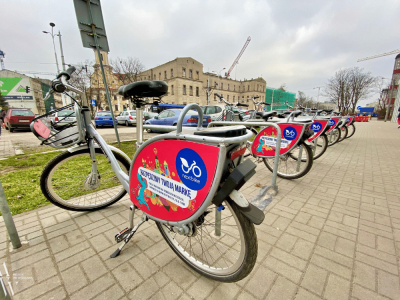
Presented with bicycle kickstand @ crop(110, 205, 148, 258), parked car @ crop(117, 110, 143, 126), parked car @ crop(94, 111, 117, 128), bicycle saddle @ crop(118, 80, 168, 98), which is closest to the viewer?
bicycle saddle @ crop(118, 80, 168, 98)

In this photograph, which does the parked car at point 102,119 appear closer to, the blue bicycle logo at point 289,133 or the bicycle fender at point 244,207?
the blue bicycle logo at point 289,133

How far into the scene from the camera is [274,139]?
10.6 ft

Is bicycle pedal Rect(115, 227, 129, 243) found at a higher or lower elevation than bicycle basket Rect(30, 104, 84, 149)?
lower

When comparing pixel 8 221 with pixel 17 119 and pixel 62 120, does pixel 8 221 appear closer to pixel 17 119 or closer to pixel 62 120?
pixel 62 120

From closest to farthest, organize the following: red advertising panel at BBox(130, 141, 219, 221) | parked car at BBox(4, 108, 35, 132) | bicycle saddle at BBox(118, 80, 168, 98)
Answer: red advertising panel at BBox(130, 141, 219, 221)
bicycle saddle at BBox(118, 80, 168, 98)
parked car at BBox(4, 108, 35, 132)

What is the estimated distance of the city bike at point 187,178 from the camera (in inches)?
40.6

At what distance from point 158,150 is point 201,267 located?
103cm

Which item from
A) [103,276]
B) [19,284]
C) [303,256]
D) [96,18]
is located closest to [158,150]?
[103,276]

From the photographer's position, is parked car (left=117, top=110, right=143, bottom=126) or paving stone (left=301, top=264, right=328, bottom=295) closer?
paving stone (left=301, top=264, right=328, bottom=295)

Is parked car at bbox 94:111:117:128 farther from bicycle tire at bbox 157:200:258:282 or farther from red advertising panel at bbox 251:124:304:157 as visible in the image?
bicycle tire at bbox 157:200:258:282

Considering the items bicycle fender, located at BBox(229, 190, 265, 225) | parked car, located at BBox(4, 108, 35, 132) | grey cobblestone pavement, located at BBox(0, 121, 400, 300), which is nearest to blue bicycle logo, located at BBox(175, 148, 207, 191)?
bicycle fender, located at BBox(229, 190, 265, 225)

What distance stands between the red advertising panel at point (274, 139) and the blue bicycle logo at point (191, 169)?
2583 millimetres

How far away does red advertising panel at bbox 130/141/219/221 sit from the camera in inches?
39.8

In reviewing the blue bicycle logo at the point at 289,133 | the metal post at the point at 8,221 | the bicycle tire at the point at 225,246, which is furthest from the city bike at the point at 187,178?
the blue bicycle logo at the point at 289,133
